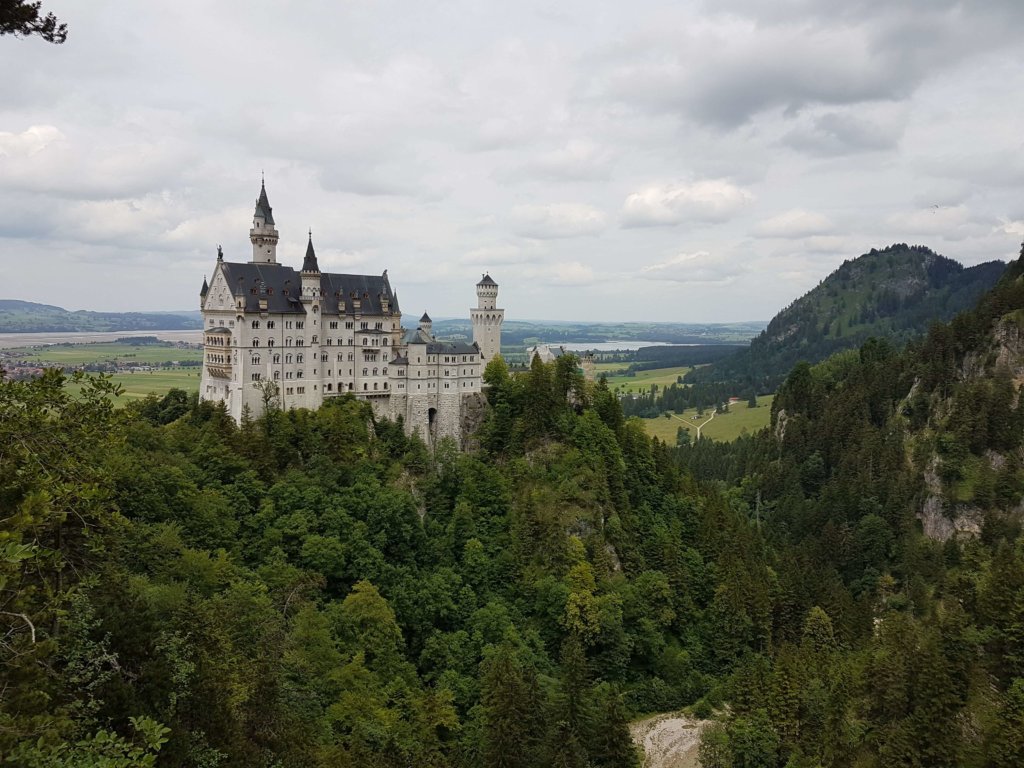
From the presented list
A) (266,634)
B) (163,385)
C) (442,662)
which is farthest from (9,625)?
A: (163,385)

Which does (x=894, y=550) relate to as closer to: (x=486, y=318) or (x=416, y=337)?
(x=486, y=318)

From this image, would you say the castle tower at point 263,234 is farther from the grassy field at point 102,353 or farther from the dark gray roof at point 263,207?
the grassy field at point 102,353

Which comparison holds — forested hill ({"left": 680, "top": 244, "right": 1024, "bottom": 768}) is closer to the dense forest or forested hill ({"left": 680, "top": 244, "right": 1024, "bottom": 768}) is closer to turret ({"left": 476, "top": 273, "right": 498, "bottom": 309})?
the dense forest

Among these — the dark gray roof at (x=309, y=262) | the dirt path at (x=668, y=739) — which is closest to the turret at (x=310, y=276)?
the dark gray roof at (x=309, y=262)

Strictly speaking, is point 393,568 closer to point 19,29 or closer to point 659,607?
point 659,607

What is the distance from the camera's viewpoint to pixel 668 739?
190 feet

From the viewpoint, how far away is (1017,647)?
50.8 m

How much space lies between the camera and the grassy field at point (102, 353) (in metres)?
120

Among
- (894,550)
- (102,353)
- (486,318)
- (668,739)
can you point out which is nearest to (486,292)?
(486,318)

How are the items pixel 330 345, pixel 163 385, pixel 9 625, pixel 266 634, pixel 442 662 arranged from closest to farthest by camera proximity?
pixel 9 625 < pixel 266 634 < pixel 442 662 < pixel 330 345 < pixel 163 385

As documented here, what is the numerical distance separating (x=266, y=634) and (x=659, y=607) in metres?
40.4

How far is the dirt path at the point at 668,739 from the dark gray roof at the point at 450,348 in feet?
136

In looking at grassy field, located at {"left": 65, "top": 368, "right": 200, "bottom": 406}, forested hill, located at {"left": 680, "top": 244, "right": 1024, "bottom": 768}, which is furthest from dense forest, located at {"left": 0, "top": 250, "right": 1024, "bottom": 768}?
grassy field, located at {"left": 65, "top": 368, "right": 200, "bottom": 406}

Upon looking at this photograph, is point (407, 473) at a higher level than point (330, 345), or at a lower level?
lower
